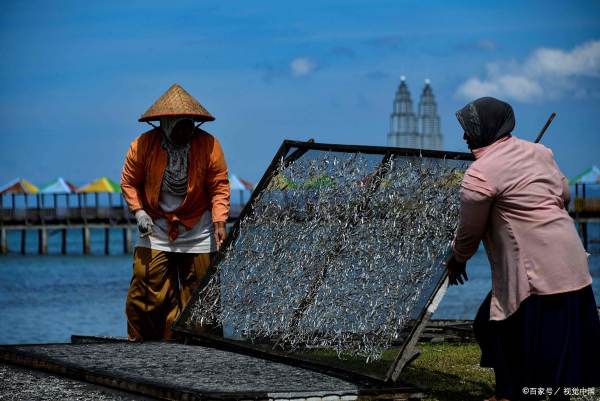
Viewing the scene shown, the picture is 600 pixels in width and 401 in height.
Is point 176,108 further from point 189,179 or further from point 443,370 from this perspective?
point 443,370

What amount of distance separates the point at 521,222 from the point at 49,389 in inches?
89.9

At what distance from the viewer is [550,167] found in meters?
4.96

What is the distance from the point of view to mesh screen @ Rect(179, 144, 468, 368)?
5.93 m

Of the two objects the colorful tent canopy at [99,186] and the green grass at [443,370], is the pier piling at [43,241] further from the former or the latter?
the green grass at [443,370]

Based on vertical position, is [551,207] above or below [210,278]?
above

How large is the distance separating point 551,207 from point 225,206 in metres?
3.10

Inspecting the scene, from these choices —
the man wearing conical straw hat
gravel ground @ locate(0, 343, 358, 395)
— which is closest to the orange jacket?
the man wearing conical straw hat

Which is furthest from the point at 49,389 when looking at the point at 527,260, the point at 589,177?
the point at 589,177

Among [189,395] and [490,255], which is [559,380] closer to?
[490,255]

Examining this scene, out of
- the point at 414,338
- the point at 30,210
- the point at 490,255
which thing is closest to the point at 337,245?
the point at 414,338

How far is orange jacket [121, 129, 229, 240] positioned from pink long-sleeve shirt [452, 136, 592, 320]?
9.48 feet

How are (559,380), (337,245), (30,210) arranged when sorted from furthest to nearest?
(30,210), (337,245), (559,380)

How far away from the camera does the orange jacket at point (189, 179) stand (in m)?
7.62

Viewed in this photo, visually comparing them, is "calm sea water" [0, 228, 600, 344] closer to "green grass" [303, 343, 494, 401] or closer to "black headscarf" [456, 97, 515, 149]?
"green grass" [303, 343, 494, 401]
